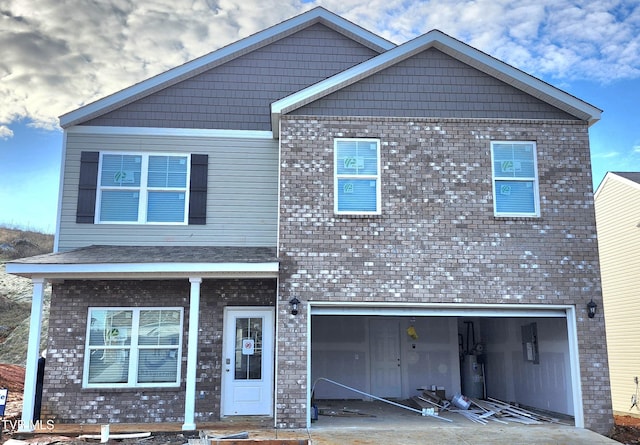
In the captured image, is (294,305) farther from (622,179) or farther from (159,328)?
(622,179)

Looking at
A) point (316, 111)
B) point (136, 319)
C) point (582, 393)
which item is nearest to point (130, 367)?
point (136, 319)

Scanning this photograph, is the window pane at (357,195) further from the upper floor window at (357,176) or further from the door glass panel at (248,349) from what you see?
the door glass panel at (248,349)

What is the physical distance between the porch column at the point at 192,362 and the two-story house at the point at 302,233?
0.13 feet

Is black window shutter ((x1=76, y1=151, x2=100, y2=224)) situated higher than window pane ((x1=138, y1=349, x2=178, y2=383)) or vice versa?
black window shutter ((x1=76, y1=151, x2=100, y2=224))

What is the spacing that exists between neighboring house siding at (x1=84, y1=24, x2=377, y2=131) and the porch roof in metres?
3.43

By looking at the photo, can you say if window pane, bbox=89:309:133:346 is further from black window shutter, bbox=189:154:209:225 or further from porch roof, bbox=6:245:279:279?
black window shutter, bbox=189:154:209:225

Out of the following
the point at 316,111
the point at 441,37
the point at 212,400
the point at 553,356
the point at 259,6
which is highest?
the point at 259,6

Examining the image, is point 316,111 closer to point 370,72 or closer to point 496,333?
point 370,72

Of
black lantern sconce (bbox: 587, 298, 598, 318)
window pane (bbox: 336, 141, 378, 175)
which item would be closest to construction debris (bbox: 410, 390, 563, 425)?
black lantern sconce (bbox: 587, 298, 598, 318)

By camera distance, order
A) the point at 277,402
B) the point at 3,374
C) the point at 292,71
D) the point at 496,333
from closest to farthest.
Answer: the point at 277,402, the point at 292,71, the point at 496,333, the point at 3,374

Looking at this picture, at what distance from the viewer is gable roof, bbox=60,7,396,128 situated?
13.0 m

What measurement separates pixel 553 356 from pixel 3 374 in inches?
597

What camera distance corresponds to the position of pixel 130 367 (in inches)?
468

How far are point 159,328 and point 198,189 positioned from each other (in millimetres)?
3049
